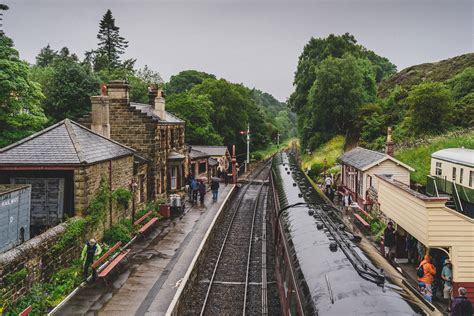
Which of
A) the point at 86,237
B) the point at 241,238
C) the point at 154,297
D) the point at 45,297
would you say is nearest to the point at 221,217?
the point at 241,238

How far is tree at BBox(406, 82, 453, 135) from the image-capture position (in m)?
28.8

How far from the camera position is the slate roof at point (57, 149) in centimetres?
1342

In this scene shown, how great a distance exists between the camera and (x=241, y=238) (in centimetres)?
2006

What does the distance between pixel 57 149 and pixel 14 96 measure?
11.8 meters

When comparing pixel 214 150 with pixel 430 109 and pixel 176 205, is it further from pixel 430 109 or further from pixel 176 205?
pixel 430 109

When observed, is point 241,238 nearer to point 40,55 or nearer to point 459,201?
point 459,201

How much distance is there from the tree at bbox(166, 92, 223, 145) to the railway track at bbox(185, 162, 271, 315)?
2158 centimetres

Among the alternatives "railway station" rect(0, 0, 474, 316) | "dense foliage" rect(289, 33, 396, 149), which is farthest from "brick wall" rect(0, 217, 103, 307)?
"dense foliage" rect(289, 33, 396, 149)

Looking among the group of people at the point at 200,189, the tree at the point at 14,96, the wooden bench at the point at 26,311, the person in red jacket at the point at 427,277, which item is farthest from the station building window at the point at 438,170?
the tree at the point at 14,96

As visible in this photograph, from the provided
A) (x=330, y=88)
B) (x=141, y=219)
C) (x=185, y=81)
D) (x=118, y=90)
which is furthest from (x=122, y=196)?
(x=185, y=81)

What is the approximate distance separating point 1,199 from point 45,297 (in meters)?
2.88

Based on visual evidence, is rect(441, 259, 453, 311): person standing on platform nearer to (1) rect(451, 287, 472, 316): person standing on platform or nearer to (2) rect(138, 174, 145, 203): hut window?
(1) rect(451, 287, 472, 316): person standing on platform

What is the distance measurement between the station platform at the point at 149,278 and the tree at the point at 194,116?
84.8 feet

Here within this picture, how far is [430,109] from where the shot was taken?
1164 inches
